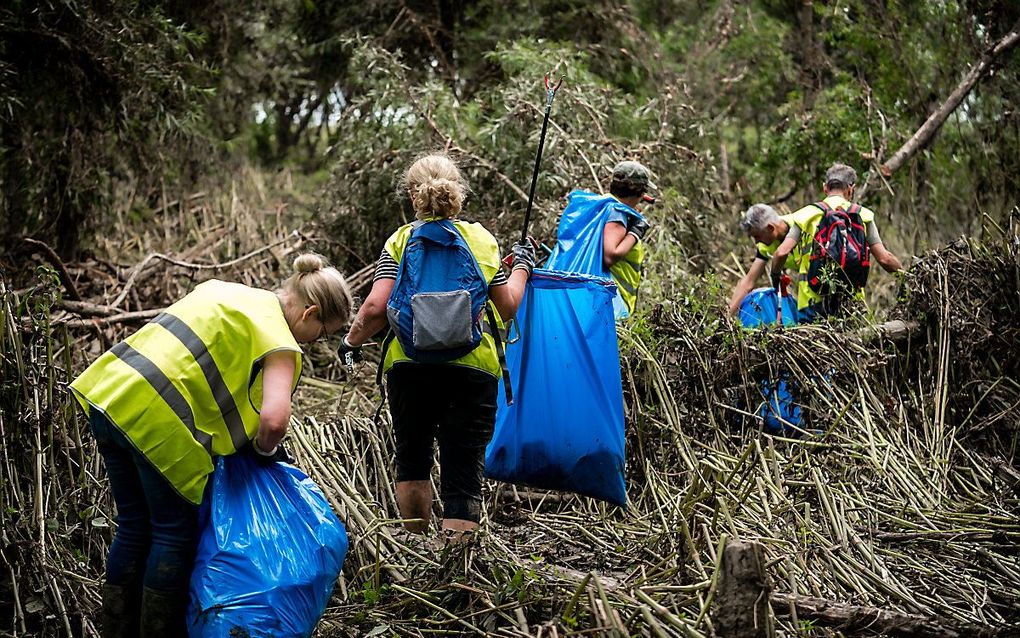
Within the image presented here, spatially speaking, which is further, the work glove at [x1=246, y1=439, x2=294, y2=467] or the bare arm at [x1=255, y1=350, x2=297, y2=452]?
the work glove at [x1=246, y1=439, x2=294, y2=467]

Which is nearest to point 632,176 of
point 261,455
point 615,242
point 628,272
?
point 615,242

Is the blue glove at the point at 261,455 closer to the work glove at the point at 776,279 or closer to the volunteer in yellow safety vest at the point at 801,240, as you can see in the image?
the volunteer in yellow safety vest at the point at 801,240

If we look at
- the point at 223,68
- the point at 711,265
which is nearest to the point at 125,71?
the point at 223,68

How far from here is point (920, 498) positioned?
174 inches

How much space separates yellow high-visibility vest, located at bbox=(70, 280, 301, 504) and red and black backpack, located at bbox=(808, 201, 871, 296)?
3.77m

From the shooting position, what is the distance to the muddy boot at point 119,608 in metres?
2.85

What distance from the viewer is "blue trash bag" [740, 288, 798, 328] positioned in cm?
613

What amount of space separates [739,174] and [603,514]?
644 centimetres

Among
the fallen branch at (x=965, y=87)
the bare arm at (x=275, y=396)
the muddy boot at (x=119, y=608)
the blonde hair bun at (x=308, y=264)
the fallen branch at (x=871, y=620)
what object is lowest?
the fallen branch at (x=871, y=620)

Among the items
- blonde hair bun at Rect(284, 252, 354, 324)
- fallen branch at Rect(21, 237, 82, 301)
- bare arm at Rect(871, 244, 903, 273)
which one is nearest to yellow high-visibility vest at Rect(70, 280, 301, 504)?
blonde hair bun at Rect(284, 252, 354, 324)

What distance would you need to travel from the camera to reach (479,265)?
354 cm

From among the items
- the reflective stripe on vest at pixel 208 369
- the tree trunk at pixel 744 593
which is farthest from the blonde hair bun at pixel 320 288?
the tree trunk at pixel 744 593

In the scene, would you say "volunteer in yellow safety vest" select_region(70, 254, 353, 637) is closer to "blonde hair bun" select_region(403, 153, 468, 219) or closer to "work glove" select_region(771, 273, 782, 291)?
"blonde hair bun" select_region(403, 153, 468, 219)

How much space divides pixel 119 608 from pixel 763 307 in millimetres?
4347
